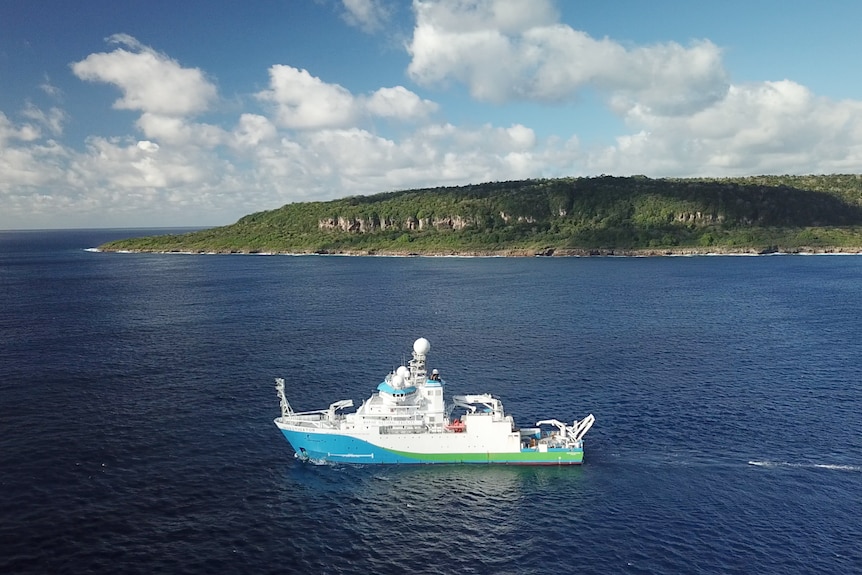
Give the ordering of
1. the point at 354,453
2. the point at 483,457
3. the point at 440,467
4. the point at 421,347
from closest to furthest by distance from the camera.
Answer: the point at 440,467
the point at 483,457
the point at 354,453
the point at 421,347

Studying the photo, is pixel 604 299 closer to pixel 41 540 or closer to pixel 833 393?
pixel 833 393

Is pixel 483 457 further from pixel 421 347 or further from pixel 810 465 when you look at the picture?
pixel 810 465

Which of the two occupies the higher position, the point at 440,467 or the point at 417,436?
the point at 417,436

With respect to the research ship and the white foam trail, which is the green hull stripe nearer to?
the research ship

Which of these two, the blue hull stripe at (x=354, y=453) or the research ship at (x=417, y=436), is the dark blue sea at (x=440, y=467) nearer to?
the blue hull stripe at (x=354, y=453)

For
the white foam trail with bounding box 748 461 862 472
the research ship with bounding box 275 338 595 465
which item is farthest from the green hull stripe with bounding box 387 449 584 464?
the white foam trail with bounding box 748 461 862 472

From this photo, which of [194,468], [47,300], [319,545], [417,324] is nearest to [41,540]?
[194,468]

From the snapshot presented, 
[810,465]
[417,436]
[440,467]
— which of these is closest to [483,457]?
[440,467]
